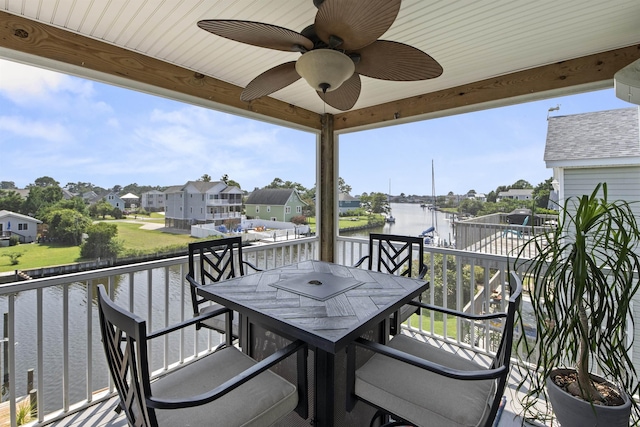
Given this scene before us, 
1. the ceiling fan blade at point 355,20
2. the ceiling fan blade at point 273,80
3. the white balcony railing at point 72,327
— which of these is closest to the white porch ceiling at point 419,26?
the ceiling fan blade at point 273,80

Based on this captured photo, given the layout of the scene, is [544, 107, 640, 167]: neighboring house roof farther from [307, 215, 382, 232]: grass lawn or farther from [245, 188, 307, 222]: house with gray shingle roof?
[245, 188, 307, 222]: house with gray shingle roof

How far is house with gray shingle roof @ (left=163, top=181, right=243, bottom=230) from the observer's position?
276 centimetres

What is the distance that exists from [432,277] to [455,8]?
8.05ft

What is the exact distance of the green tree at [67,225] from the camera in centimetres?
212

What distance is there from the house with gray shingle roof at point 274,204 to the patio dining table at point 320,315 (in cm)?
139

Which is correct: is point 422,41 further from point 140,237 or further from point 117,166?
point 140,237

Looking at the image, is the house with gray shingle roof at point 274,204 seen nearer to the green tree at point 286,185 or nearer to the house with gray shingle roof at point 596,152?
the green tree at point 286,185

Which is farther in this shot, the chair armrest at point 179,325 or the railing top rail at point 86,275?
the railing top rail at point 86,275

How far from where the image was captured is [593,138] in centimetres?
249

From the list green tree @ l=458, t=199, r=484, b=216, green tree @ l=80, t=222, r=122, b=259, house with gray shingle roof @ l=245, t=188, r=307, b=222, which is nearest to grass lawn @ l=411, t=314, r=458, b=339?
green tree @ l=458, t=199, r=484, b=216

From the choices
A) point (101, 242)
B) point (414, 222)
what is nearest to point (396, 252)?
point (414, 222)

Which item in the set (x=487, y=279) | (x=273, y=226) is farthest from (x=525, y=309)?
(x=273, y=226)

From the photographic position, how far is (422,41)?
2277 millimetres

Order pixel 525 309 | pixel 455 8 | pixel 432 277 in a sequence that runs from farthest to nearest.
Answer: pixel 432 277 → pixel 525 309 → pixel 455 8
